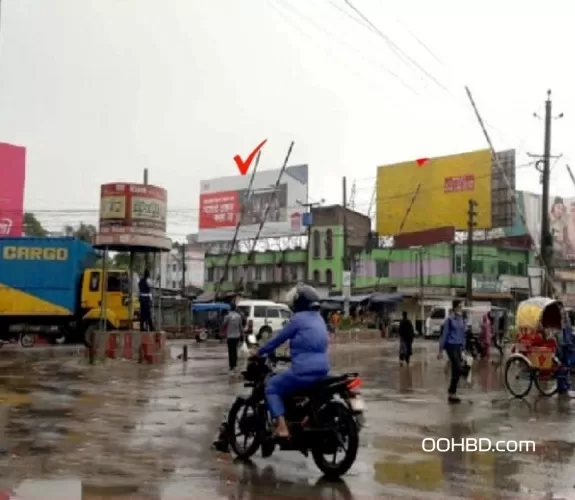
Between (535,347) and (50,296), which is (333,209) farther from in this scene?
(535,347)

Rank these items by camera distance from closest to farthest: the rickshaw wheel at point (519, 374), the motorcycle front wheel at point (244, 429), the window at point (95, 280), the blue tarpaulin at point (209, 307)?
the motorcycle front wheel at point (244, 429) → the rickshaw wheel at point (519, 374) → the window at point (95, 280) → the blue tarpaulin at point (209, 307)

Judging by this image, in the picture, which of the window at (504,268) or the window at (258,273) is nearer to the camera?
the window at (504,268)

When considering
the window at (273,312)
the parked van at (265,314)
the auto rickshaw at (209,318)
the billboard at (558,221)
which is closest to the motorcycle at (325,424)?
the parked van at (265,314)

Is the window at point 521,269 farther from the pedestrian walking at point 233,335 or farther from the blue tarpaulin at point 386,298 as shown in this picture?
the pedestrian walking at point 233,335

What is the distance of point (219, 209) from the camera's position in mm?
65438

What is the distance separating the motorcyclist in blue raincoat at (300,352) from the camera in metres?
7.21

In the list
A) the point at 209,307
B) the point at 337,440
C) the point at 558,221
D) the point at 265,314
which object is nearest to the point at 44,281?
the point at 265,314

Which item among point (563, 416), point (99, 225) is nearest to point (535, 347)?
point (563, 416)

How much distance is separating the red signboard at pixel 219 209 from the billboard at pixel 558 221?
22.2 meters

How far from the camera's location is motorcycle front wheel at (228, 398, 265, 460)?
304 inches

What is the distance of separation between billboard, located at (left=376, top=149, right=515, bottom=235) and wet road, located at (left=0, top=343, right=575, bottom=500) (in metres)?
36.6

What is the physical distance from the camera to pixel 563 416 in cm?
1158

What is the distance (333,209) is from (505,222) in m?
14.8

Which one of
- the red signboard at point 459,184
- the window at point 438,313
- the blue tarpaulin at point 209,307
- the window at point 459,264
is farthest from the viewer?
the window at point 459,264
